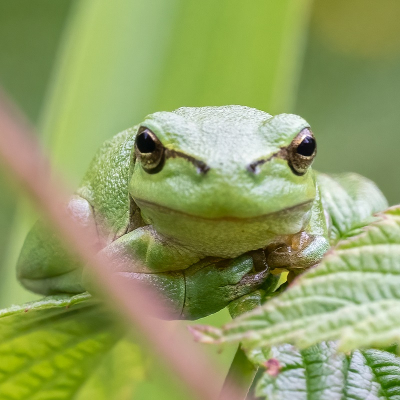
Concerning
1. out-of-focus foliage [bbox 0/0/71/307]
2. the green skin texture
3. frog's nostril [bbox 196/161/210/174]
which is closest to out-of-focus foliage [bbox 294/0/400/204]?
out-of-focus foliage [bbox 0/0/71/307]

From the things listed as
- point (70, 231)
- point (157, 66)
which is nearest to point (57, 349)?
point (70, 231)

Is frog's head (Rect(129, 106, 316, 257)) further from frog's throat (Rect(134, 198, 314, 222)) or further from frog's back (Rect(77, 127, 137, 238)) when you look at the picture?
frog's back (Rect(77, 127, 137, 238))

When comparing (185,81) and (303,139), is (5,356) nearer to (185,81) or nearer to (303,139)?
(303,139)

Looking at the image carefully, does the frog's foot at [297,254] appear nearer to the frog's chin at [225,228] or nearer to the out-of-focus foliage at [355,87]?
the frog's chin at [225,228]

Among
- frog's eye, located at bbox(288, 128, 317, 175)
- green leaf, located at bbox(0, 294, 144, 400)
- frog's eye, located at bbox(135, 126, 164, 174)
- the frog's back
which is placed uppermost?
frog's eye, located at bbox(288, 128, 317, 175)

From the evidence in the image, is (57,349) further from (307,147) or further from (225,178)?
(307,147)

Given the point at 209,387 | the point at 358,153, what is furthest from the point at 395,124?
the point at 209,387
